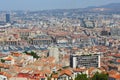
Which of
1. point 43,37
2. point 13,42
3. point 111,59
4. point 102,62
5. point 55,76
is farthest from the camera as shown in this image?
point 43,37

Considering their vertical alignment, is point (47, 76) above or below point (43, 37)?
above

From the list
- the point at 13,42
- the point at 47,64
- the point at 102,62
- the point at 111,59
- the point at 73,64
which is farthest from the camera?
the point at 13,42

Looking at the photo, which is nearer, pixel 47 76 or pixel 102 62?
pixel 47 76

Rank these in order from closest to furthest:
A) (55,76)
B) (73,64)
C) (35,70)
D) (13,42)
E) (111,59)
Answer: (55,76)
(35,70)
(73,64)
(111,59)
(13,42)

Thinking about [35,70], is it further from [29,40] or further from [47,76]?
[29,40]

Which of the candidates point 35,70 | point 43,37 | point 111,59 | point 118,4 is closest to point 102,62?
point 111,59

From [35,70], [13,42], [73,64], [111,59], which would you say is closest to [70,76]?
[35,70]

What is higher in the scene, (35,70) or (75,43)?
(35,70)

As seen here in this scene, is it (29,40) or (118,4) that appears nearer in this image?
(29,40)

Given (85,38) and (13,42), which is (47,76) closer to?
(13,42)
